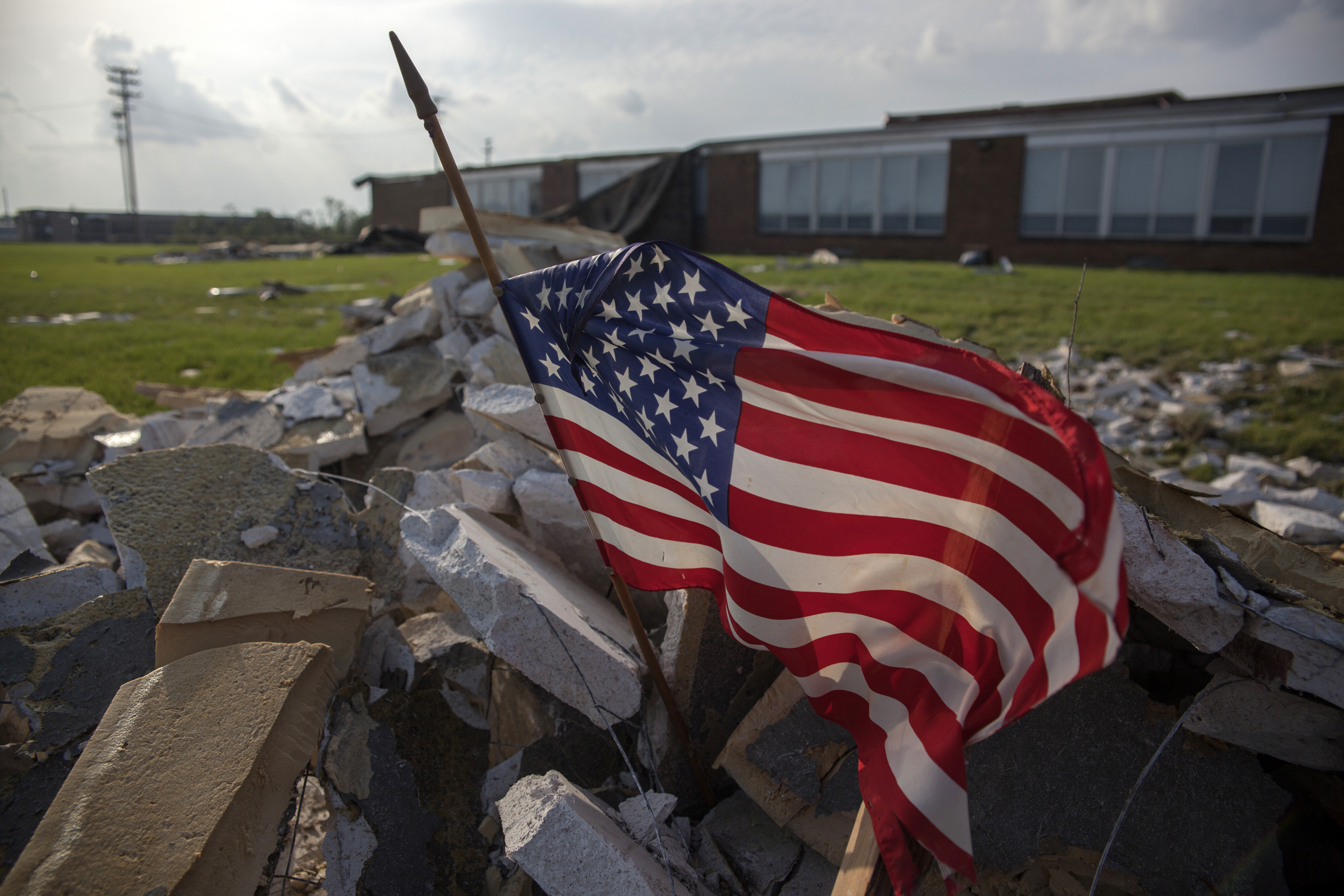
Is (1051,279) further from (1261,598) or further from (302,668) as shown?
(302,668)

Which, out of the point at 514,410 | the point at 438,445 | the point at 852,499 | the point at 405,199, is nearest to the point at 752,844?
the point at 852,499

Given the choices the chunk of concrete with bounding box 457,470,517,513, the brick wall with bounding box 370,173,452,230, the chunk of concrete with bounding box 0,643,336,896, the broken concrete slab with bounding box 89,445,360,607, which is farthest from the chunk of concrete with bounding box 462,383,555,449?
the brick wall with bounding box 370,173,452,230

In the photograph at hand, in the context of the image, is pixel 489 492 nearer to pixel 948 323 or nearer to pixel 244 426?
pixel 244 426

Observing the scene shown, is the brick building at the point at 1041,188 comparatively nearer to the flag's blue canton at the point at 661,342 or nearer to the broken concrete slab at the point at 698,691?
the broken concrete slab at the point at 698,691

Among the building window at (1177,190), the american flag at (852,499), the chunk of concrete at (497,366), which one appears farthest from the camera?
the building window at (1177,190)

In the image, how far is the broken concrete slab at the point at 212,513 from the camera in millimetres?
3035

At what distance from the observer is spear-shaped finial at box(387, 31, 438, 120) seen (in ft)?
8.04

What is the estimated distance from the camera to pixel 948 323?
949 centimetres

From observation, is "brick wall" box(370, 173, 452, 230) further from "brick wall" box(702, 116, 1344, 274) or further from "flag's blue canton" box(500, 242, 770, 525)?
"flag's blue canton" box(500, 242, 770, 525)

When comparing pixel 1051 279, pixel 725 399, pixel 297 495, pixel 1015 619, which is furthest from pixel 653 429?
pixel 1051 279

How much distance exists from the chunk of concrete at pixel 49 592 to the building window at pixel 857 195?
2236 centimetres

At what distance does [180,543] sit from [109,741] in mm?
1284

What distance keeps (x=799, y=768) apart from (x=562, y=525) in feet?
4.97

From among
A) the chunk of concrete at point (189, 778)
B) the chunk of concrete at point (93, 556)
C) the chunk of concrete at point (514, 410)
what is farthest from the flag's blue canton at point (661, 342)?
the chunk of concrete at point (93, 556)
